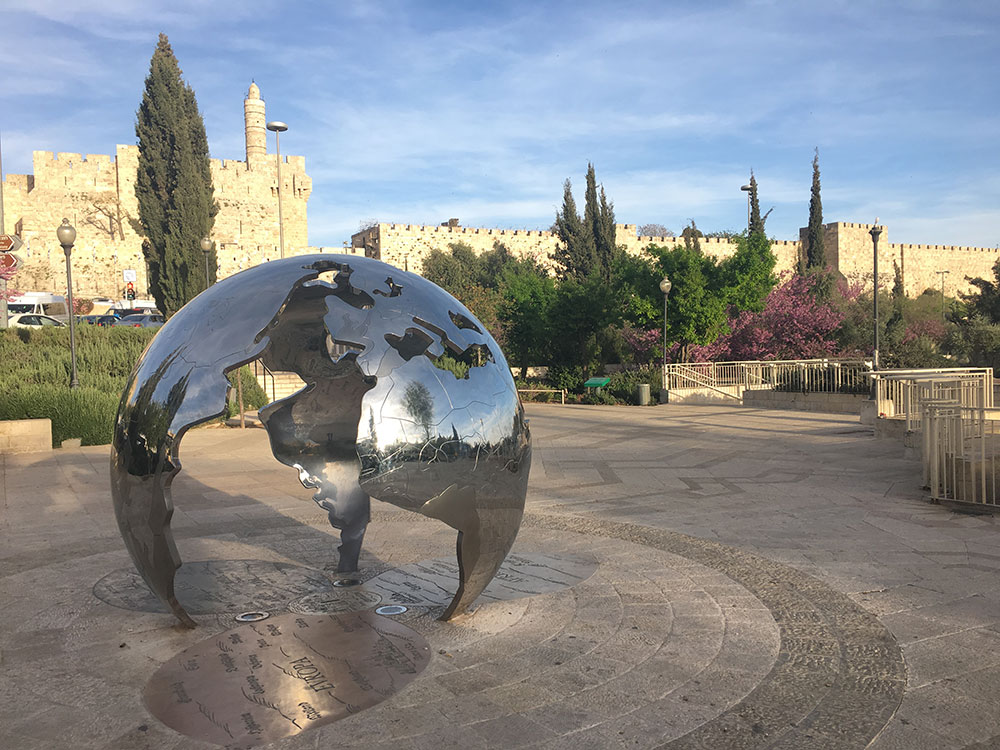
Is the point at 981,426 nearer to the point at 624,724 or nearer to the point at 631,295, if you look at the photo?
the point at 624,724

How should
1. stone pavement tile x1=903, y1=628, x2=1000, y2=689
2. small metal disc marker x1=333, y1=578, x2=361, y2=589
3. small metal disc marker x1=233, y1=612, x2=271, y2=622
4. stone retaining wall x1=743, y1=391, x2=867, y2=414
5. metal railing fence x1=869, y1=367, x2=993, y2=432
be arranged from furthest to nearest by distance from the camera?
stone retaining wall x1=743, y1=391, x2=867, y2=414, metal railing fence x1=869, y1=367, x2=993, y2=432, small metal disc marker x1=333, y1=578, x2=361, y2=589, small metal disc marker x1=233, y1=612, x2=271, y2=622, stone pavement tile x1=903, y1=628, x2=1000, y2=689

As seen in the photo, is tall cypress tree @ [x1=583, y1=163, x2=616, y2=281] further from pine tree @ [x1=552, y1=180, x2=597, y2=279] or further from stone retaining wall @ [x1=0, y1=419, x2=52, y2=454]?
stone retaining wall @ [x1=0, y1=419, x2=52, y2=454]

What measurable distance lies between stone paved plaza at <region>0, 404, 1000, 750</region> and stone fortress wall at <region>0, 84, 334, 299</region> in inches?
1459

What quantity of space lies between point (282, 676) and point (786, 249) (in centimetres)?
6587

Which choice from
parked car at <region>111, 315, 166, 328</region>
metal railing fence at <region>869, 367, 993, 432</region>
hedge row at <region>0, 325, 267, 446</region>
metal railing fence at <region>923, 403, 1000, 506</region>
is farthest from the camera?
parked car at <region>111, 315, 166, 328</region>

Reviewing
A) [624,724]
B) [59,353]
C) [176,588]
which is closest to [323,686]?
[624,724]

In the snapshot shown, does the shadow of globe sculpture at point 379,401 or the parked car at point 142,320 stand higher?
the parked car at point 142,320

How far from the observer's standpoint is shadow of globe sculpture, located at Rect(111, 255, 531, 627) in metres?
3.89

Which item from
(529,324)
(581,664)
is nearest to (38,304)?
(529,324)

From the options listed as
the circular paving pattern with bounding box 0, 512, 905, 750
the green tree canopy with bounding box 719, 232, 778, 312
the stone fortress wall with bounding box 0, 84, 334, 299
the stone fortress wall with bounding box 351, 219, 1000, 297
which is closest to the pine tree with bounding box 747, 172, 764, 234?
the stone fortress wall with bounding box 351, 219, 1000, 297

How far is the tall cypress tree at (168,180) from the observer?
1255 inches

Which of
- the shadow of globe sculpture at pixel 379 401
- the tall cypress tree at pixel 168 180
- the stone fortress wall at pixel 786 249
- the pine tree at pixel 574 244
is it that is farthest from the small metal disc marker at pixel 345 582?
the stone fortress wall at pixel 786 249

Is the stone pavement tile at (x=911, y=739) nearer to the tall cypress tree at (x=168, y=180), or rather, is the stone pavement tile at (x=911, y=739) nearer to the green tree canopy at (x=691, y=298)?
the green tree canopy at (x=691, y=298)

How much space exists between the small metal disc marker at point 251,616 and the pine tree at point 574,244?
115 ft
